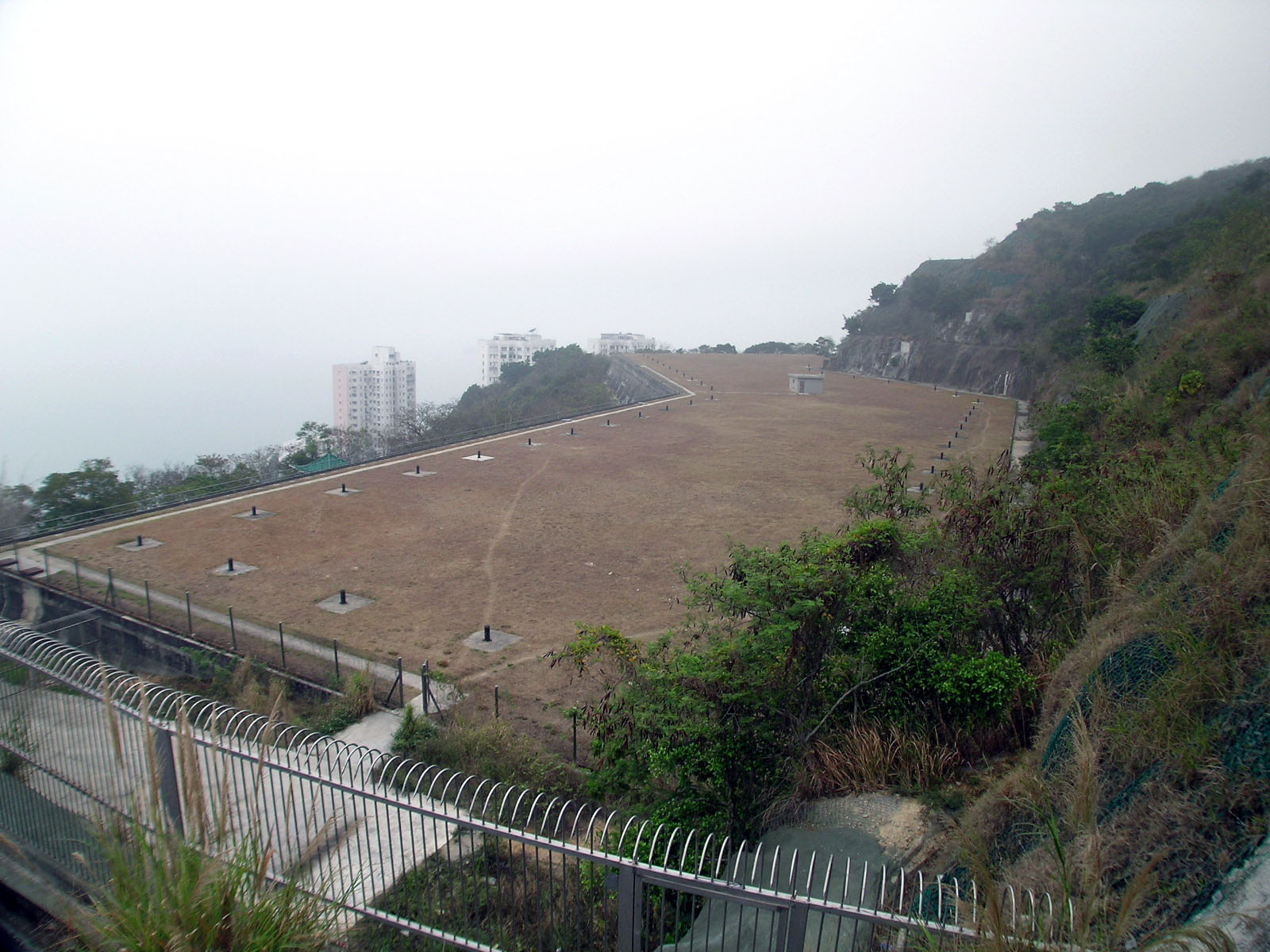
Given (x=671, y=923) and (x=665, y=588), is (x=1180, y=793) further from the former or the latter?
(x=665, y=588)

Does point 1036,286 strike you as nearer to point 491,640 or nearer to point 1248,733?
point 491,640

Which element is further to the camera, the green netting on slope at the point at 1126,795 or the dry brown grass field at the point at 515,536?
the dry brown grass field at the point at 515,536

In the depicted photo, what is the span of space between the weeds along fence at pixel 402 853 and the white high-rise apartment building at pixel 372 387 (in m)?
94.3

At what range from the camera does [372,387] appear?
96.2 m

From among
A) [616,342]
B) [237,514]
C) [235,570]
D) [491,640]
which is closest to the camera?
[491,640]

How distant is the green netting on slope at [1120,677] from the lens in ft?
13.3

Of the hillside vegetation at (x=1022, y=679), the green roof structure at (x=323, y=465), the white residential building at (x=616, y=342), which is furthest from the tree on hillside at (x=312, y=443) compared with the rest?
the white residential building at (x=616, y=342)

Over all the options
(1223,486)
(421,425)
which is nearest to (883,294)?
(421,425)

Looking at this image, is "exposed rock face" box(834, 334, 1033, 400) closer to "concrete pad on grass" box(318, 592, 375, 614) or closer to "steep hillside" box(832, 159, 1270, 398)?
"steep hillside" box(832, 159, 1270, 398)

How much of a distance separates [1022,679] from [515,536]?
12.7 meters

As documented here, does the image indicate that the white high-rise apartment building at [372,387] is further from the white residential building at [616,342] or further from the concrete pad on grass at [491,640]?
the concrete pad on grass at [491,640]

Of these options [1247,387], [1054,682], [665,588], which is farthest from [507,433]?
[1054,682]

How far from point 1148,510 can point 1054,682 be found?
98.7 inches

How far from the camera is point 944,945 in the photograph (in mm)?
2547
